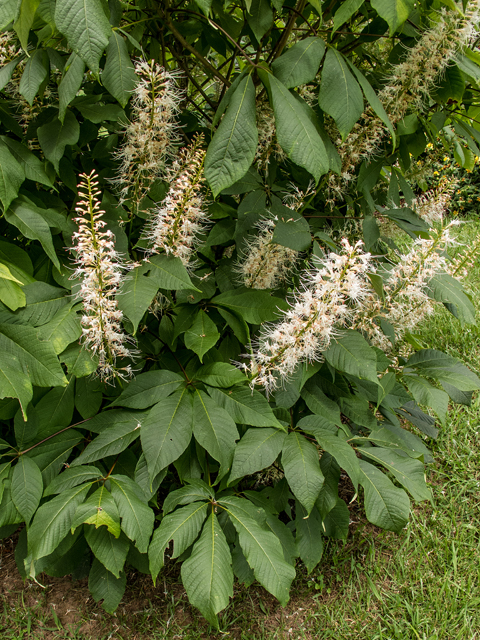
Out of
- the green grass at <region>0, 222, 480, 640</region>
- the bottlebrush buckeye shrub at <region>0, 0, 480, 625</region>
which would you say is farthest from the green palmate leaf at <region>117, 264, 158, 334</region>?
the green grass at <region>0, 222, 480, 640</region>

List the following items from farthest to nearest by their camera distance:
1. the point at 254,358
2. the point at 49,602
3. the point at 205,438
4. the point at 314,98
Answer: the point at 49,602 < the point at 314,98 < the point at 254,358 < the point at 205,438

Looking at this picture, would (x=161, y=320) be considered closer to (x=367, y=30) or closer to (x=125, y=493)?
(x=125, y=493)

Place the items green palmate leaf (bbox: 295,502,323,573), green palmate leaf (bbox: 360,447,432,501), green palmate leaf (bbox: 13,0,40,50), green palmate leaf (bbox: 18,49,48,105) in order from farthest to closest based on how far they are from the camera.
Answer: green palmate leaf (bbox: 295,502,323,573) < green palmate leaf (bbox: 360,447,432,501) < green palmate leaf (bbox: 18,49,48,105) < green palmate leaf (bbox: 13,0,40,50)

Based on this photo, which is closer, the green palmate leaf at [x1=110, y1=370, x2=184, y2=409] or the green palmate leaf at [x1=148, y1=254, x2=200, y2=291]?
the green palmate leaf at [x1=148, y1=254, x2=200, y2=291]

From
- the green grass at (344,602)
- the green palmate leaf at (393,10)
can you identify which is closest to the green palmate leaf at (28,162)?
the green palmate leaf at (393,10)

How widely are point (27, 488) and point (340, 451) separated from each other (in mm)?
1055

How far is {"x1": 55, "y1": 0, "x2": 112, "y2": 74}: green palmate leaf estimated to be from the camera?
3.91 feet

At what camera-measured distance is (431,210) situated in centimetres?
229

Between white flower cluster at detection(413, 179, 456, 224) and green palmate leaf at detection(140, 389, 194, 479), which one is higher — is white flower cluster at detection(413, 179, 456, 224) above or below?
above

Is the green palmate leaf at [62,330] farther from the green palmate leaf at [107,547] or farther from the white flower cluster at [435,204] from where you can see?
the white flower cluster at [435,204]

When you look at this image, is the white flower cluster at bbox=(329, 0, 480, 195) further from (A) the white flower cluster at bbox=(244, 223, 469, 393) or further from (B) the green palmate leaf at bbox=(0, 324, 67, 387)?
(B) the green palmate leaf at bbox=(0, 324, 67, 387)

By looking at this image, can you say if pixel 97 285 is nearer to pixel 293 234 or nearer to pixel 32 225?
pixel 32 225

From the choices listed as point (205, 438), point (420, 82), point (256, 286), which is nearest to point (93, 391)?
point (205, 438)

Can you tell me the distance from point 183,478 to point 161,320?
0.63 meters
